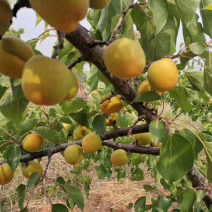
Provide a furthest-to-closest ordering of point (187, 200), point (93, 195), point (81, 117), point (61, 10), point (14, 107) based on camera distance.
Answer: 1. point (93, 195)
2. point (81, 117)
3. point (187, 200)
4. point (14, 107)
5. point (61, 10)

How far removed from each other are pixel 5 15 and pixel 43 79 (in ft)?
0.41

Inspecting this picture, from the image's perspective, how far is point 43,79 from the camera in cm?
42

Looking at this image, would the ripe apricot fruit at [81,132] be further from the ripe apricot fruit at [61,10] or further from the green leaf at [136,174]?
the ripe apricot fruit at [61,10]

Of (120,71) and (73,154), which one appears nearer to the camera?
(120,71)

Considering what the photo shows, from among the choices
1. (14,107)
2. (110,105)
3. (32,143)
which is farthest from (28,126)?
(110,105)

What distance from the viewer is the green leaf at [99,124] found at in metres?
1.14

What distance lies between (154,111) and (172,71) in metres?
0.26

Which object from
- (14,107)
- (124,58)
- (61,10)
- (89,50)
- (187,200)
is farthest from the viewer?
(187,200)

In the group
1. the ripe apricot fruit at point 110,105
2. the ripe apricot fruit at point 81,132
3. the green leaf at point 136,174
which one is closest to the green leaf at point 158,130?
the ripe apricot fruit at point 110,105

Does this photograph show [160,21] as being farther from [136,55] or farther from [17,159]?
[17,159]

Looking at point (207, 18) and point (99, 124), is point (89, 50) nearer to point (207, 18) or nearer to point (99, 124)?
point (207, 18)

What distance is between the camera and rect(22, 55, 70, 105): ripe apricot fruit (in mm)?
416

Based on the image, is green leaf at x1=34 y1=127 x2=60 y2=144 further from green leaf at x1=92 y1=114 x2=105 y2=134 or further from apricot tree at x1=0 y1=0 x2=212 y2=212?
green leaf at x1=92 y1=114 x2=105 y2=134

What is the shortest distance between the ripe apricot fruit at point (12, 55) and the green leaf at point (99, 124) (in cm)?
68
